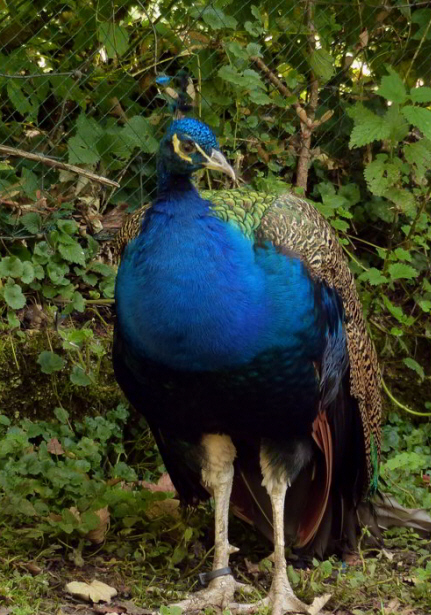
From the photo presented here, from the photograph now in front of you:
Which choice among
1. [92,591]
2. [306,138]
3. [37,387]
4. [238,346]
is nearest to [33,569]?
[92,591]

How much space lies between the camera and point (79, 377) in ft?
14.3

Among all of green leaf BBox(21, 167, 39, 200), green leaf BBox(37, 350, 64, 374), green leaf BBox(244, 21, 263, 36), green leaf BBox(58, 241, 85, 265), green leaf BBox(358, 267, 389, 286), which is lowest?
green leaf BBox(37, 350, 64, 374)

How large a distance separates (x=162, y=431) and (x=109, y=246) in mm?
1644

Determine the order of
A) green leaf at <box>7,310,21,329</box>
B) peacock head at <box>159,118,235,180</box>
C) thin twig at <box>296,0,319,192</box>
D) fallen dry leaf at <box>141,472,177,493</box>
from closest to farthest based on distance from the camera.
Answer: peacock head at <box>159,118,235,180</box> → fallen dry leaf at <box>141,472,177,493</box> → green leaf at <box>7,310,21,329</box> → thin twig at <box>296,0,319,192</box>

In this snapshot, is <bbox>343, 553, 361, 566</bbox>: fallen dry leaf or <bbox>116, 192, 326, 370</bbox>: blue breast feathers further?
<bbox>343, 553, 361, 566</bbox>: fallen dry leaf

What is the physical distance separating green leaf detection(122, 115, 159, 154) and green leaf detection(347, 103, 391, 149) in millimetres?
873

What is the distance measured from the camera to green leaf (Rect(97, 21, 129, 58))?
472 centimetres

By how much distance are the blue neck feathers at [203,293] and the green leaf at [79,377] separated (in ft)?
3.68

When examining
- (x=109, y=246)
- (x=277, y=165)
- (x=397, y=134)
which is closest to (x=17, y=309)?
(x=109, y=246)

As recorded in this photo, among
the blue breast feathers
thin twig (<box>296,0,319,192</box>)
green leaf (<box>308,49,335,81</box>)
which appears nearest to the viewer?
the blue breast feathers

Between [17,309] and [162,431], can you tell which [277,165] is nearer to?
[17,309]

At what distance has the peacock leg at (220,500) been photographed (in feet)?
11.4

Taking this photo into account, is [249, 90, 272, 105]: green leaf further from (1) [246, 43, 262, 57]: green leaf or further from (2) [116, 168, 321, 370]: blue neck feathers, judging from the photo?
(2) [116, 168, 321, 370]: blue neck feathers

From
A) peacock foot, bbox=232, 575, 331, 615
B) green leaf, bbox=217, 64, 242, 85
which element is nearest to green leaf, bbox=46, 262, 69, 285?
green leaf, bbox=217, 64, 242, 85
